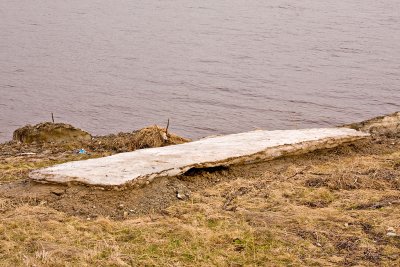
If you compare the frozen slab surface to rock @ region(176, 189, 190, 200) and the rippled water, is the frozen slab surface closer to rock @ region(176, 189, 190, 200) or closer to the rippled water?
rock @ region(176, 189, 190, 200)

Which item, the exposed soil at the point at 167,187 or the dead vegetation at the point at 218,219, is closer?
the dead vegetation at the point at 218,219

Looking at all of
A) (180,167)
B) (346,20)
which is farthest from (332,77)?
(180,167)

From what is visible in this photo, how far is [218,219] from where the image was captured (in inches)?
278

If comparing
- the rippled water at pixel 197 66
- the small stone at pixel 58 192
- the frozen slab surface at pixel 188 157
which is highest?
the frozen slab surface at pixel 188 157

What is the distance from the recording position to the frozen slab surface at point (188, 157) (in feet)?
25.9

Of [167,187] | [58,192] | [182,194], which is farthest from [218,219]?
[58,192]

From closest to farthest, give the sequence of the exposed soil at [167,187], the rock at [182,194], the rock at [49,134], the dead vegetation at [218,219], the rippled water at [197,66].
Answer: the dead vegetation at [218,219] < the exposed soil at [167,187] < the rock at [182,194] < the rock at [49,134] < the rippled water at [197,66]

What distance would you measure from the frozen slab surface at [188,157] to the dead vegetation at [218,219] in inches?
6.2

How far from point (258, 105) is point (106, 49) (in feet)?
34.2

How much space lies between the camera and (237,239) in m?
6.45

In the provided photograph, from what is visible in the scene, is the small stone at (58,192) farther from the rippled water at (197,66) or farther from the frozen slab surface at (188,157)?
the rippled water at (197,66)

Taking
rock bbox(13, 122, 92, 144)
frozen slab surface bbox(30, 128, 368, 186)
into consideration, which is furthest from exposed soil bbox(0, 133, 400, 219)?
rock bbox(13, 122, 92, 144)

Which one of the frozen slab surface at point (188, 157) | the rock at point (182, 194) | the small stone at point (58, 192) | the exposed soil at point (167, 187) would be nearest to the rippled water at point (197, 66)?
the frozen slab surface at point (188, 157)

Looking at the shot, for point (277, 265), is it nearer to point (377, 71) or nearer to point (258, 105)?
point (258, 105)
